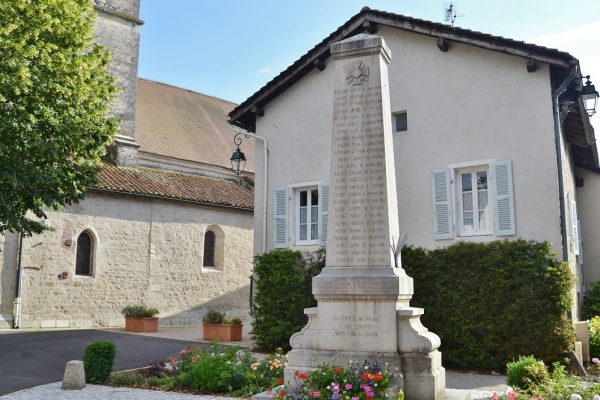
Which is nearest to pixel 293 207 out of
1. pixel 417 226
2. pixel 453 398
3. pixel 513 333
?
pixel 417 226

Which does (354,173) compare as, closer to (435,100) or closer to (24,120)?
(435,100)

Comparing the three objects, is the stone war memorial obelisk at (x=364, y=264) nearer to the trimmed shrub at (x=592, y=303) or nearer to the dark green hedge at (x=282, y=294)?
the dark green hedge at (x=282, y=294)

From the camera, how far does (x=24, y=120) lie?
11.3 meters

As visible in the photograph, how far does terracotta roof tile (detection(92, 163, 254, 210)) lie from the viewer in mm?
20000

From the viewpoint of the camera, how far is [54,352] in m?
12.5

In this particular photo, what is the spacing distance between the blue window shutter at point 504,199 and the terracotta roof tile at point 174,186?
41.8ft

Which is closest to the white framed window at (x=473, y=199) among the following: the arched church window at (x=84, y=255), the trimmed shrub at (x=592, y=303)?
the trimmed shrub at (x=592, y=303)

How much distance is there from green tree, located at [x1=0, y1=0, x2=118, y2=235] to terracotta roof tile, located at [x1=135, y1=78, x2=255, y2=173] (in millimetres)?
9860

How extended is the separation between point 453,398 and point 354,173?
2.86 meters

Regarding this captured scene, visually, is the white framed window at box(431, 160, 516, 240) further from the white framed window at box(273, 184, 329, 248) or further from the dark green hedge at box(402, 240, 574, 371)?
the white framed window at box(273, 184, 329, 248)

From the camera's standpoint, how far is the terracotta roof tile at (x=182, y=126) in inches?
965

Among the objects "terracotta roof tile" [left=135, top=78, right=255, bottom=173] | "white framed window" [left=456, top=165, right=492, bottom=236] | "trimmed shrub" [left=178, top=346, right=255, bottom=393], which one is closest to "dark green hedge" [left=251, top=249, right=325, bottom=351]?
"white framed window" [left=456, top=165, right=492, bottom=236]

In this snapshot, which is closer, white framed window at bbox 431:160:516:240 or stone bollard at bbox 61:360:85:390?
stone bollard at bbox 61:360:85:390

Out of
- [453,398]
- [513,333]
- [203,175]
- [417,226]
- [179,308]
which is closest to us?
[453,398]
